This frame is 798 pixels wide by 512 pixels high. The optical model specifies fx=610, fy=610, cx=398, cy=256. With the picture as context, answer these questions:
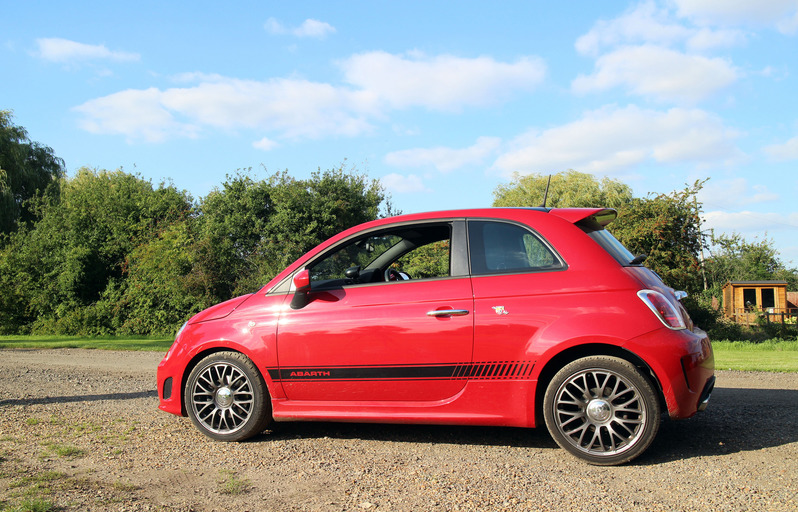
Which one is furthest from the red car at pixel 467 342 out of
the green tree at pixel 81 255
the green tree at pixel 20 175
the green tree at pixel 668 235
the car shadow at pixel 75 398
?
the green tree at pixel 20 175

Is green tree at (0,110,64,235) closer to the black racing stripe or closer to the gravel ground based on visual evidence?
the gravel ground

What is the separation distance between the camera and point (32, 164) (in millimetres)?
32719

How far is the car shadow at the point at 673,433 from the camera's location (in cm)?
460

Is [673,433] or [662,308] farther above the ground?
[662,308]

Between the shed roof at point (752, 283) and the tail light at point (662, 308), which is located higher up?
the tail light at point (662, 308)

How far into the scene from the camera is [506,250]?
469 cm

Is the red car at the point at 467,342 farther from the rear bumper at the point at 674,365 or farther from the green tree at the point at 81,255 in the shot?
the green tree at the point at 81,255

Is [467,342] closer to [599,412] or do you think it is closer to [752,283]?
[599,412]

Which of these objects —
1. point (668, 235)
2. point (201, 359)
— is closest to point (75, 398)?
point (201, 359)

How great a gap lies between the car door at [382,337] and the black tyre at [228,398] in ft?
0.88

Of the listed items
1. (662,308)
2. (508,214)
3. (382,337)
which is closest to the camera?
(662,308)

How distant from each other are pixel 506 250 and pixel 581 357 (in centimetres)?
96

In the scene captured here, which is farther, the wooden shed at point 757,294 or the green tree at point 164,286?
the wooden shed at point 757,294

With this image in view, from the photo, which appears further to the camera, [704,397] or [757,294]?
[757,294]
